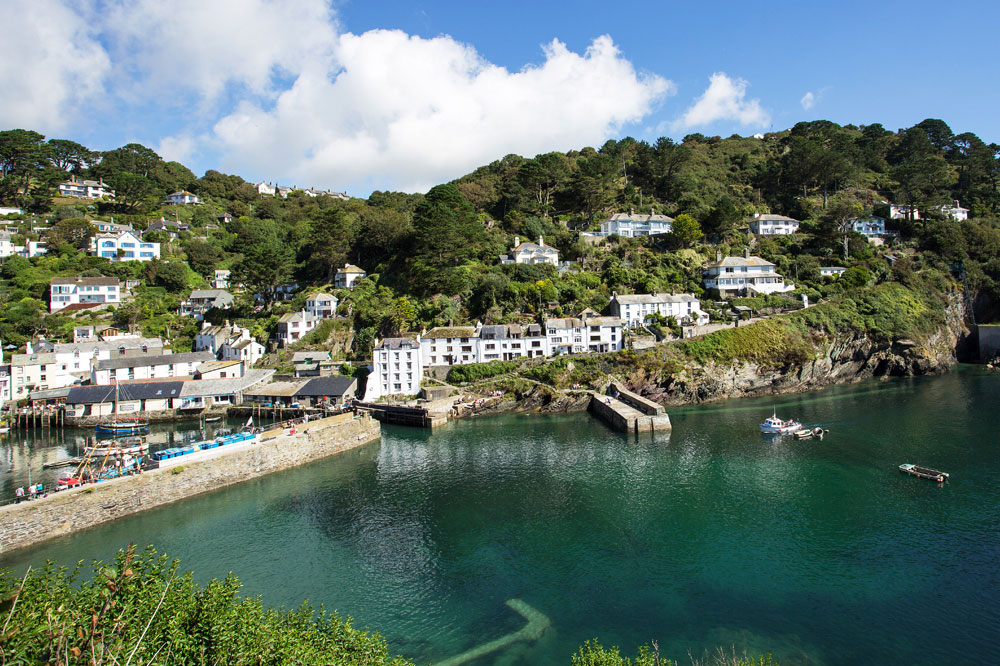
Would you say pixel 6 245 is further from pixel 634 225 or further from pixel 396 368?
pixel 634 225

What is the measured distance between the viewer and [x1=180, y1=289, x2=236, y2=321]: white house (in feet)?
211

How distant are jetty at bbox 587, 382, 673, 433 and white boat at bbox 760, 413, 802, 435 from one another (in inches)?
242

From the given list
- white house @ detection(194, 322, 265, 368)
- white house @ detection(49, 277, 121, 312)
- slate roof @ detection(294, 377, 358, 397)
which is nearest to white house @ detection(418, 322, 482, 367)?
slate roof @ detection(294, 377, 358, 397)

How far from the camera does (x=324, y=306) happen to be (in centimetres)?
5934

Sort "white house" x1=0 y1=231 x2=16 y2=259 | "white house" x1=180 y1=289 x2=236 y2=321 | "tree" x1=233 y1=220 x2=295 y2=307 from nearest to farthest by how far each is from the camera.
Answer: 1. "tree" x1=233 y1=220 x2=295 y2=307
2. "white house" x1=180 y1=289 x2=236 y2=321
3. "white house" x1=0 y1=231 x2=16 y2=259

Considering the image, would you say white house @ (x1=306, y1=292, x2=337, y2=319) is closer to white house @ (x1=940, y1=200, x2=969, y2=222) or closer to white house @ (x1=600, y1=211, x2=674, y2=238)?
white house @ (x1=600, y1=211, x2=674, y2=238)

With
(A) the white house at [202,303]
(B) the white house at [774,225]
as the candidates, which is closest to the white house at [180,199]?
(A) the white house at [202,303]

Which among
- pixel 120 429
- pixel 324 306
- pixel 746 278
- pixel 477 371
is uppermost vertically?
pixel 746 278

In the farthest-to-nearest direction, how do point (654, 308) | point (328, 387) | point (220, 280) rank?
1. point (220, 280)
2. point (654, 308)
3. point (328, 387)

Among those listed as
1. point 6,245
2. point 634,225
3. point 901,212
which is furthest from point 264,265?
point 901,212

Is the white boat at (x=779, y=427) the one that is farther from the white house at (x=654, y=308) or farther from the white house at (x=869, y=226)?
the white house at (x=869, y=226)

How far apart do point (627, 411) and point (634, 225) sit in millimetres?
37110

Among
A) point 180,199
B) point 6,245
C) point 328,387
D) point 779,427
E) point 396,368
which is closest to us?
point 779,427

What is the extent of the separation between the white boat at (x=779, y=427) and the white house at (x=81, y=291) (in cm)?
7007
